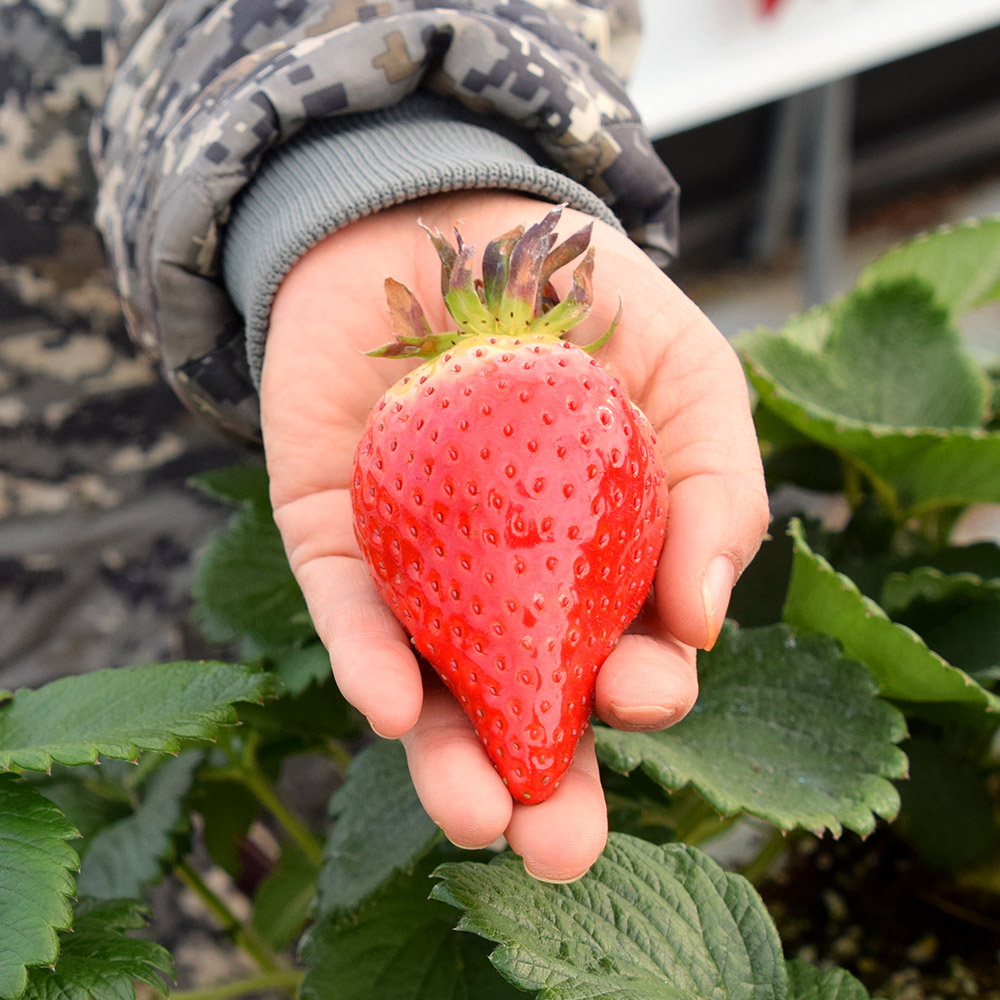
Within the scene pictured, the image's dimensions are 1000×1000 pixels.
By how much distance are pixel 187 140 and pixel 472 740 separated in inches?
18.1

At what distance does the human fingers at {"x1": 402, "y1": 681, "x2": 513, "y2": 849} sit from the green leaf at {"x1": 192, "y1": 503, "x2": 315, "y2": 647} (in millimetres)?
248

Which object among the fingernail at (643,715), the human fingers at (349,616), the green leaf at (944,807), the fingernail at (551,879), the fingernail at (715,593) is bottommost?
the green leaf at (944,807)

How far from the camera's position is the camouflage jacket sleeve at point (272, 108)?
60 centimetres

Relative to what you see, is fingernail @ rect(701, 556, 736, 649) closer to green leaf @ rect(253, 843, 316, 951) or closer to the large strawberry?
the large strawberry

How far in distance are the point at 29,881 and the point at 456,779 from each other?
0.63ft

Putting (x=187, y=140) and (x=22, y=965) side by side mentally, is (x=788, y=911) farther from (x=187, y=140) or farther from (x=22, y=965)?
(x=187, y=140)

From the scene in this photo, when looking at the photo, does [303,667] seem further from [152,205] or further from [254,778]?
[152,205]

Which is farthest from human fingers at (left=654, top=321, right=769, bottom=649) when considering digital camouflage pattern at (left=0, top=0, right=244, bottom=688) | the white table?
the white table

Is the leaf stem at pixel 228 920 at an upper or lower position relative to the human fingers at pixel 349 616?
lower

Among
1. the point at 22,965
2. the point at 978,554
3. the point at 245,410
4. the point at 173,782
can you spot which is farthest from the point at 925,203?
the point at 22,965

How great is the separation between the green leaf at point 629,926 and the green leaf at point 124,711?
0.46 feet

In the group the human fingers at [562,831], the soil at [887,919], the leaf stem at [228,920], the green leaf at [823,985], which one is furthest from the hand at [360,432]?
the soil at [887,919]

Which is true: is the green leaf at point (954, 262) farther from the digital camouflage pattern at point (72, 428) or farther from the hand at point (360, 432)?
the digital camouflage pattern at point (72, 428)

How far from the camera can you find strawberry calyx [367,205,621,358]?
0.48 meters
